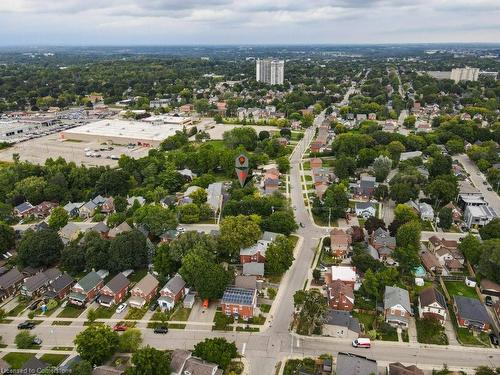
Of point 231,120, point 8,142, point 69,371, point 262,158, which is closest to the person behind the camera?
point 69,371

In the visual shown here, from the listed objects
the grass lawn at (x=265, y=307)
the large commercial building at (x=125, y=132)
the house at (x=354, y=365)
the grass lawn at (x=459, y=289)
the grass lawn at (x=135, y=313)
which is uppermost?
the large commercial building at (x=125, y=132)

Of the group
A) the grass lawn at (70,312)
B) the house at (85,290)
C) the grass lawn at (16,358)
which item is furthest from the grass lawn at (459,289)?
the grass lawn at (16,358)

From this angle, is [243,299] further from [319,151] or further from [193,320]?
[319,151]

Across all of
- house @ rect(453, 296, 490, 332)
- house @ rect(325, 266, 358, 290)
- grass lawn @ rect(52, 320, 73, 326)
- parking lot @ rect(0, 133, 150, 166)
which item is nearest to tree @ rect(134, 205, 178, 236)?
grass lawn @ rect(52, 320, 73, 326)

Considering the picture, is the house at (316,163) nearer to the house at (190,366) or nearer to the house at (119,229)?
the house at (119,229)

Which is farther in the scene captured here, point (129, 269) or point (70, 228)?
point (70, 228)

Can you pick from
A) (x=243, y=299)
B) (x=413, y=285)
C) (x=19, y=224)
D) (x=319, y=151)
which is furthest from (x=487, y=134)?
(x=19, y=224)

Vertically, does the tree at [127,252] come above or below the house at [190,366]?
above

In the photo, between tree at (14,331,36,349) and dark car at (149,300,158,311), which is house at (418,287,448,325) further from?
tree at (14,331,36,349)
